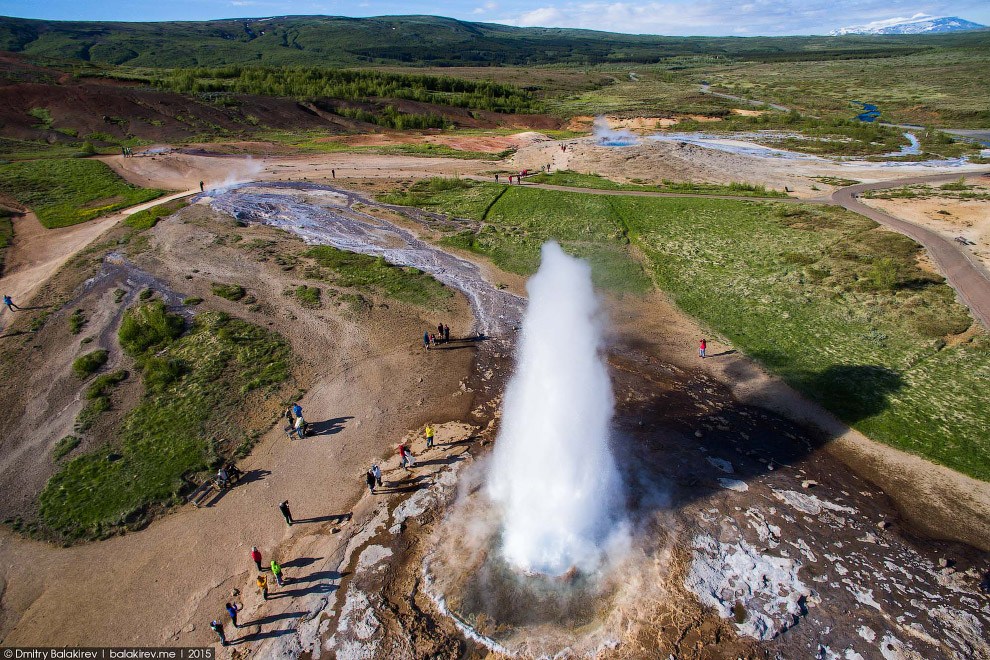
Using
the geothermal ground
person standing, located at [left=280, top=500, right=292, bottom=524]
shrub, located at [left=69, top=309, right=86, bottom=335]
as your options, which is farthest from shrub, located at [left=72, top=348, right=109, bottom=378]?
person standing, located at [left=280, top=500, right=292, bottom=524]

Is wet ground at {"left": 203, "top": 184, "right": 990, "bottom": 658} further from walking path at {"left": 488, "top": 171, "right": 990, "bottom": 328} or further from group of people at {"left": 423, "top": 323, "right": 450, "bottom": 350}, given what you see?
walking path at {"left": 488, "top": 171, "right": 990, "bottom": 328}

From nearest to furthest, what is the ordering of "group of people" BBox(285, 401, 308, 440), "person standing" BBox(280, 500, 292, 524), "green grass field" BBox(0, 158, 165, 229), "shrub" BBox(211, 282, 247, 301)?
"person standing" BBox(280, 500, 292, 524), "group of people" BBox(285, 401, 308, 440), "shrub" BBox(211, 282, 247, 301), "green grass field" BBox(0, 158, 165, 229)

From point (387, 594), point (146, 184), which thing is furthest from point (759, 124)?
point (387, 594)

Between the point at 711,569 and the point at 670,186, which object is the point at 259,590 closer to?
the point at 711,569

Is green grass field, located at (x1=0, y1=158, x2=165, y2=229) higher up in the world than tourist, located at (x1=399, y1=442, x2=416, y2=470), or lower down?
higher up

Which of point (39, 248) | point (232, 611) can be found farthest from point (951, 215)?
point (39, 248)

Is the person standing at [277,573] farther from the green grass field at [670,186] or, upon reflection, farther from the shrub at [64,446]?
the green grass field at [670,186]
